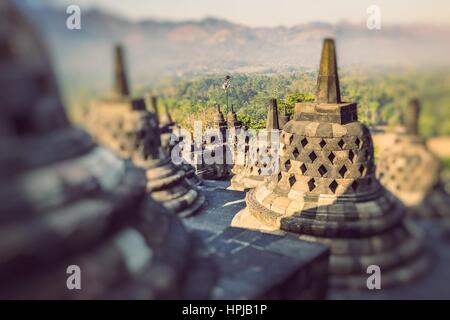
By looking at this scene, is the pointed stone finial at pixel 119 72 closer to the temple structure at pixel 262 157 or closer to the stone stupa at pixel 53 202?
the stone stupa at pixel 53 202

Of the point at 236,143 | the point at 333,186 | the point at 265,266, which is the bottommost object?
the point at 236,143

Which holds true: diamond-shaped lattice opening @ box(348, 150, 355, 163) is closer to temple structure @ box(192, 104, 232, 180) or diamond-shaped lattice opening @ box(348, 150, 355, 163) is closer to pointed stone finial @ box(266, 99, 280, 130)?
pointed stone finial @ box(266, 99, 280, 130)

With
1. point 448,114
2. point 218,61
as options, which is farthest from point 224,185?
point 448,114

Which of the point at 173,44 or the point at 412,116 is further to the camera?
the point at 173,44

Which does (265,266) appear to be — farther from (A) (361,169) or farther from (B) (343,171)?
(A) (361,169)

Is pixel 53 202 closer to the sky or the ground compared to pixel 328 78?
closer to the ground

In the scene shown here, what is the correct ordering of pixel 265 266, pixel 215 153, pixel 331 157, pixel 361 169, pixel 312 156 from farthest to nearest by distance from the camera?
pixel 215 153
pixel 312 156
pixel 331 157
pixel 361 169
pixel 265 266

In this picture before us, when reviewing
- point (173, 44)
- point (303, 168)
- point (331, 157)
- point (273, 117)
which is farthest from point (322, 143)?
point (273, 117)
